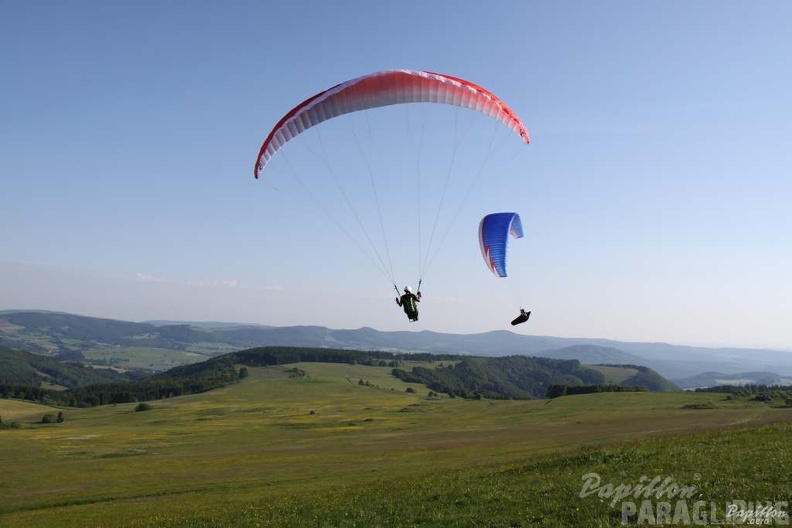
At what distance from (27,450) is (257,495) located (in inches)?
2282

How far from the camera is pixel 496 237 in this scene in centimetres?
3192

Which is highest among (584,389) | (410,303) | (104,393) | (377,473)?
(410,303)

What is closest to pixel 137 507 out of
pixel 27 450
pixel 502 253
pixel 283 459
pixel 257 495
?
pixel 257 495

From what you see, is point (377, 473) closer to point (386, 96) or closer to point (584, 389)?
point (386, 96)

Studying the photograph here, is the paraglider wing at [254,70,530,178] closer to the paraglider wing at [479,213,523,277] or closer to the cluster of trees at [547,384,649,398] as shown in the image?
the paraglider wing at [479,213,523,277]

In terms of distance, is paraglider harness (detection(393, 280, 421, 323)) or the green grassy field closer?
the green grassy field

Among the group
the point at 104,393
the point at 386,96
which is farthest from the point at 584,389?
the point at 104,393

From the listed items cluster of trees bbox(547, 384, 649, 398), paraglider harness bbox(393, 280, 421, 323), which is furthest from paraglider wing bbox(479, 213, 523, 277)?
cluster of trees bbox(547, 384, 649, 398)

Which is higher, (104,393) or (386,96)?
(386,96)

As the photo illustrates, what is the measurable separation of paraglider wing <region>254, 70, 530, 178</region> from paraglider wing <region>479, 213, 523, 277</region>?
829 cm

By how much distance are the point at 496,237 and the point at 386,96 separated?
12124 millimetres

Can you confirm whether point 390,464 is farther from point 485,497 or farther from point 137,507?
point 485,497

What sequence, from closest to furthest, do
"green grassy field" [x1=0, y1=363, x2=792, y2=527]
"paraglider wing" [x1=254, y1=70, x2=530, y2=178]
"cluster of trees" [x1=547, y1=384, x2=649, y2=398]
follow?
"green grassy field" [x1=0, y1=363, x2=792, y2=527], "paraglider wing" [x1=254, y1=70, x2=530, y2=178], "cluster of trees" [x1=547, y1=384, x2=649, y2=398]

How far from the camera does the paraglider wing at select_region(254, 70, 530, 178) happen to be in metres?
23.0
